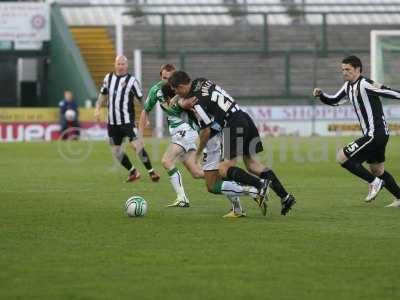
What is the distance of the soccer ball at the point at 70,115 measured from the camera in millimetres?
34844

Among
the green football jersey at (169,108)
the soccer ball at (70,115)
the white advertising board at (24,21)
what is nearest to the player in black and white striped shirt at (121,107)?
the green football jersey at (169,108)

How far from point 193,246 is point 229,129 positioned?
8.58 ft

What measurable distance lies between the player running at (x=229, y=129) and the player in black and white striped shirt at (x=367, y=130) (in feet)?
6.14

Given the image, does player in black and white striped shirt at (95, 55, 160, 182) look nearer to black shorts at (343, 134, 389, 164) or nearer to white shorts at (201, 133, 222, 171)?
black shorts at (343, 134, 389, 164)

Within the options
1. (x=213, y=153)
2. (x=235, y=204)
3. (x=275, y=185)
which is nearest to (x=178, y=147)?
(x=213, y=153)

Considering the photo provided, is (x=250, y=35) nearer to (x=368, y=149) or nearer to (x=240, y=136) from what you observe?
(x=368, y=149)

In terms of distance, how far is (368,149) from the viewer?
14.5m

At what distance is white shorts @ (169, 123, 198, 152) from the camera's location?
1504 cm

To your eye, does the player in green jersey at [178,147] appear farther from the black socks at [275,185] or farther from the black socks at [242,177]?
the black socks at [275,185]

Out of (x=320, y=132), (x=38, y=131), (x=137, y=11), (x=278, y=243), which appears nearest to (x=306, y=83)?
(x=320, y=132)

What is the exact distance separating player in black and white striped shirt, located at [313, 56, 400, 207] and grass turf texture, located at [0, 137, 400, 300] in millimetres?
363

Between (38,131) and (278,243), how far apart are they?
1035 inches

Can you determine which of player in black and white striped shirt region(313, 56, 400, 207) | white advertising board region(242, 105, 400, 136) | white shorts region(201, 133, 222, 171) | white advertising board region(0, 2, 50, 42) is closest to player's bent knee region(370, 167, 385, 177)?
player in black and white striped shirt region(313, 56, 400, 207)

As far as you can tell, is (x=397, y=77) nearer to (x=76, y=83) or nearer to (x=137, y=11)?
(x=76, y=83)
